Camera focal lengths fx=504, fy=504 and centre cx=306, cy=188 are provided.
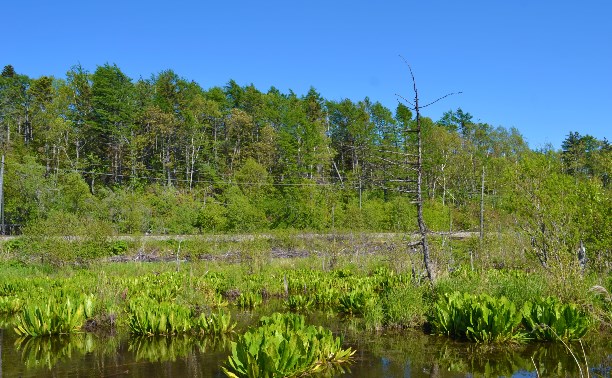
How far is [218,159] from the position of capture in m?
55.9

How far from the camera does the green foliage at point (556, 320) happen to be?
31.2ft

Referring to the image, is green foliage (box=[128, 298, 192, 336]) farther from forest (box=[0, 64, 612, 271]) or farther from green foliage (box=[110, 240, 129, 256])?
forest (box=[0, 64, 612, 271])

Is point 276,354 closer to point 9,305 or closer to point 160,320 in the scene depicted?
point 160,320

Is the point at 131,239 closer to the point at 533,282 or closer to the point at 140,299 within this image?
the point at 140,299

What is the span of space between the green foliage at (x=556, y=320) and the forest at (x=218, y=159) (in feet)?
80.7

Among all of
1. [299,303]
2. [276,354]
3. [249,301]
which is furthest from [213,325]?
[276,354]

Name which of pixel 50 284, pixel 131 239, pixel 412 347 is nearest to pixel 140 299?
pixel 50 284

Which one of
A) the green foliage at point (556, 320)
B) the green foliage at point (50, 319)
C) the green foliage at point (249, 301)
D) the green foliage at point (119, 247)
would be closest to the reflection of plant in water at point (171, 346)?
the green foliage at point (50, 319)

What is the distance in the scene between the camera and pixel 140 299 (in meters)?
12.6

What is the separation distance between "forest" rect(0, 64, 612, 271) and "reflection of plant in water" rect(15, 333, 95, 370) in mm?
26002

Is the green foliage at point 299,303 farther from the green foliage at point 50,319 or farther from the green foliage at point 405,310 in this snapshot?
Answer: the green foliage at point 50,319

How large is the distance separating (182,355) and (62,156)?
48737mm

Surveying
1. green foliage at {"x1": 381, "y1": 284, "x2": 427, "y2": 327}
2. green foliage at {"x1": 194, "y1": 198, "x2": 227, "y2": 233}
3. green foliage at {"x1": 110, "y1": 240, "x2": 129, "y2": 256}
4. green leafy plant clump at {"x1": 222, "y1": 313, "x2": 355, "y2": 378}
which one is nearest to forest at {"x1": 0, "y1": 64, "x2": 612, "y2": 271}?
green foliage at {"x1": 194, "y1": 198, "x2": 227, "y2": 233}

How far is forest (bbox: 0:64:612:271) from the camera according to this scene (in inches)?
1577
